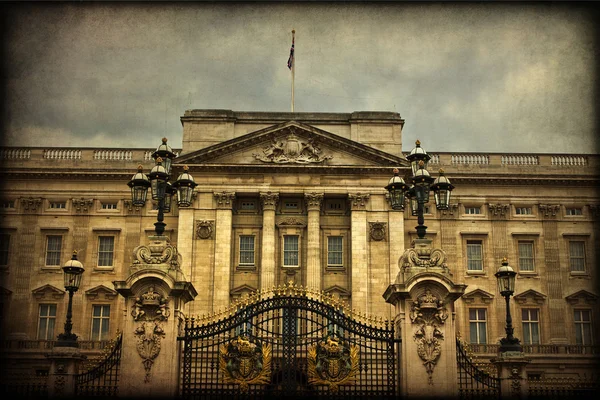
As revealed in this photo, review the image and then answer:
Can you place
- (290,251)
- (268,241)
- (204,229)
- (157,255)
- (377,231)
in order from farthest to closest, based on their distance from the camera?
(290,251) → (377,231) → (204,229) → (268,241) → (157,255)

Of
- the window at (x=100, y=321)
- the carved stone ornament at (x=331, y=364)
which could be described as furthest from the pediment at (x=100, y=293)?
the carved stone ornament at (x=331, y=364)

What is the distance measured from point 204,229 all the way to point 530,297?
21.0 metres

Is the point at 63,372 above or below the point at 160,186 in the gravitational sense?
below

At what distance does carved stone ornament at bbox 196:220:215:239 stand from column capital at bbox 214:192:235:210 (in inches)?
50.4

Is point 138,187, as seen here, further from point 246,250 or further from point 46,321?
point 46,321

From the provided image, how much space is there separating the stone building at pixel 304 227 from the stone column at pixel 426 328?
25.5m

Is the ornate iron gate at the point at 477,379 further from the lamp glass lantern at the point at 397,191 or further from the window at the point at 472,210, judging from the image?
the window at the point at 472,210

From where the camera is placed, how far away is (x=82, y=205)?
162 ft

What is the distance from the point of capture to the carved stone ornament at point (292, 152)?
48406mm

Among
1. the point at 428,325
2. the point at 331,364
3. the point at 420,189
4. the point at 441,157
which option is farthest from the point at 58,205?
the point at 428,325

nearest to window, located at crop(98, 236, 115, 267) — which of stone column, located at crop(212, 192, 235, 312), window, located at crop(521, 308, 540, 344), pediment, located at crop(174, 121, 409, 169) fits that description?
stone column, located at crop(212, 192, 235, 312)

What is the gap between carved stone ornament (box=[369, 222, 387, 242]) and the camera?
4716 centimetres

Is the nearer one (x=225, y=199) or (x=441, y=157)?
(x=225, y=199)

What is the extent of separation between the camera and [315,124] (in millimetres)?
49812
